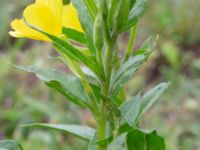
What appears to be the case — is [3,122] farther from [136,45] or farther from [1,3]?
[1,3]

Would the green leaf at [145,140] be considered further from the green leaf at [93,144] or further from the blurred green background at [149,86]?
the blurred green background at [149,86]

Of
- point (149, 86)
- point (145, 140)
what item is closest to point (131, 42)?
point (145, 140)

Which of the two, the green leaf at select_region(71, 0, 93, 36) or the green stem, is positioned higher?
the green leaf at select_region(71, 0, 93, 36)

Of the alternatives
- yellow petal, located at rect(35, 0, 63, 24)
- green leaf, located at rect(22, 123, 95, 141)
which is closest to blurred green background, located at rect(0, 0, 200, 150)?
green leaf, located at rect(22, 123, 95, 141)

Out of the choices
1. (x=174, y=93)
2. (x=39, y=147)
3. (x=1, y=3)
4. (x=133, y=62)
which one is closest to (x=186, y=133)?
(x=174, y=93)

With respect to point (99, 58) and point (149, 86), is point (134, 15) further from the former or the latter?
point (149, 86)

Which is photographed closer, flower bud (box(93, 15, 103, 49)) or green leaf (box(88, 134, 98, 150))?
flower bud (box(93, 15, 103, 49))

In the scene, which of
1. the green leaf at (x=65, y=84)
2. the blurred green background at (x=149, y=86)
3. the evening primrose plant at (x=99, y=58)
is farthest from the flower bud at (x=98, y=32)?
the blurred green background at (x=149, y=86)

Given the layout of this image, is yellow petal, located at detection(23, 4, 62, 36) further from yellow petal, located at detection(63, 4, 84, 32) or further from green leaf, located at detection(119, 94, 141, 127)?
green leaf, located at detection(119, 94, 141, 127)
